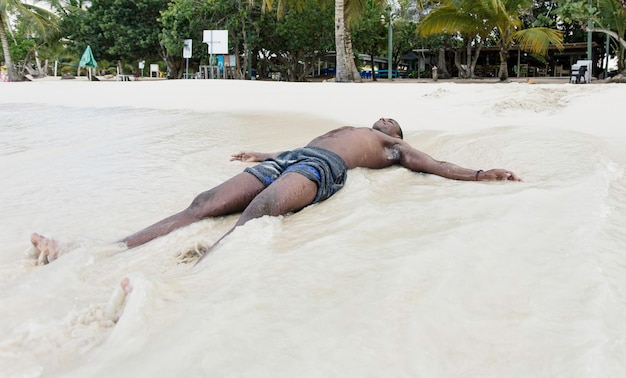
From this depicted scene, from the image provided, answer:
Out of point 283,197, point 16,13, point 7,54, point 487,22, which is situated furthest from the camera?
point 16,13

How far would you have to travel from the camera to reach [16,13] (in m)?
23.6

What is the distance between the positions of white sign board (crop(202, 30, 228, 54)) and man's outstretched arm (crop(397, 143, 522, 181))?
14.0 meters

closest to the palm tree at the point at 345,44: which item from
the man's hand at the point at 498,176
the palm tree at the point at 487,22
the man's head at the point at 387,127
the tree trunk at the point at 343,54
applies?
the tree trunk at the point at 343,54

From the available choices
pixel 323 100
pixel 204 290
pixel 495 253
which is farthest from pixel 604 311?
pixel 323 100

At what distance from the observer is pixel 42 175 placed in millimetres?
3941

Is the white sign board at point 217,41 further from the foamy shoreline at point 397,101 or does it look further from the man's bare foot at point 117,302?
the man's bare foot at point 117,302

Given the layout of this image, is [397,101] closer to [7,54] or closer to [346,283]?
[346,283]

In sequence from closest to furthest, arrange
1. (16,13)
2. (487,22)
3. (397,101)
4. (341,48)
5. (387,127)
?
(387,127), (397,101), (341,48), (487,22), (16,13)

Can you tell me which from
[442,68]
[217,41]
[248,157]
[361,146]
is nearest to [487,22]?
[217,41]

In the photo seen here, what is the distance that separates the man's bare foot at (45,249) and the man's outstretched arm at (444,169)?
7.51ft

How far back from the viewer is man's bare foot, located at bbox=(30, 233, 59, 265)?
2.18 m

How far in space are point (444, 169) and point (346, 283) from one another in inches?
72.0

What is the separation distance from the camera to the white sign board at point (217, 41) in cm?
1627

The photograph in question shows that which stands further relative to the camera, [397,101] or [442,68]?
[442,68]
